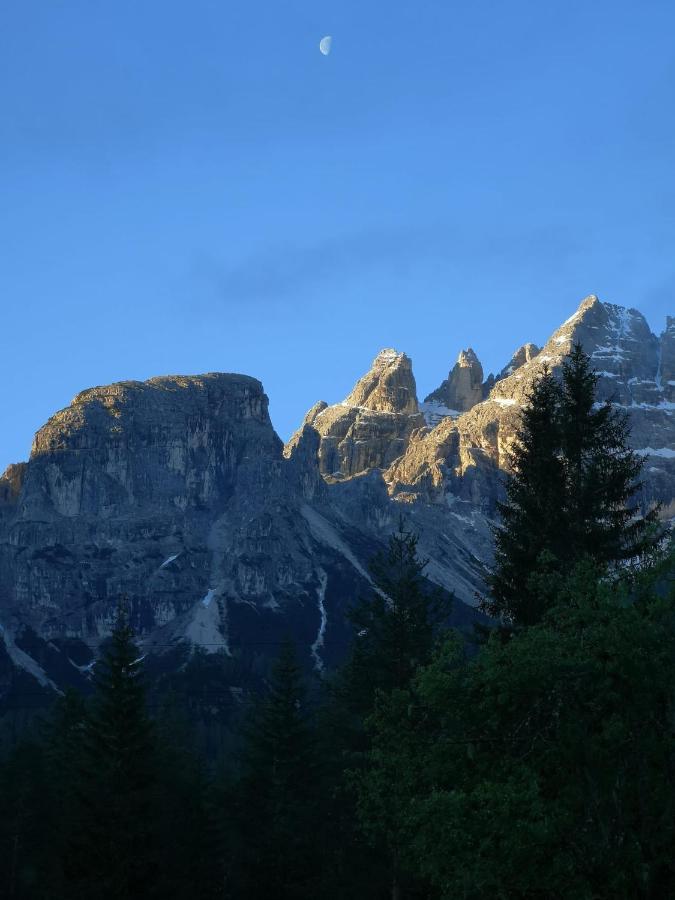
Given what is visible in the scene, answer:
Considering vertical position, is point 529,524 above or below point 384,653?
above

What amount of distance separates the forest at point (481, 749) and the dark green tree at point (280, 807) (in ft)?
0.48

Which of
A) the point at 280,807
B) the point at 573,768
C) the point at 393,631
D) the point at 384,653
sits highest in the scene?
the point at 393,631

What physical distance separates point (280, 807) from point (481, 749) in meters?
43.3

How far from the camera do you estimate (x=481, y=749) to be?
28.5 metres

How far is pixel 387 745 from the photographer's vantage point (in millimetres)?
39500

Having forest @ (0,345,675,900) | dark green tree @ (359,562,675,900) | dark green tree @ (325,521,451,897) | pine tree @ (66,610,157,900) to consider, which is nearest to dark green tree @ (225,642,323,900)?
forest @ (0,345,675,900)

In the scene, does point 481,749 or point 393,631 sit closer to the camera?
point 481,749

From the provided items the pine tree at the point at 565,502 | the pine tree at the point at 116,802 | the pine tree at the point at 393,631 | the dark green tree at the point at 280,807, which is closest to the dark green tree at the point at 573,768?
the pine tree at the point at 565,502

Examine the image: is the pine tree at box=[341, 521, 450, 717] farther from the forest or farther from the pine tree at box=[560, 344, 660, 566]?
the pine tree at box=[560, 344, 660, 566]

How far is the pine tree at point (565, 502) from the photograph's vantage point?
38.4 meters

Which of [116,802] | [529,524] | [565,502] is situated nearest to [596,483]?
[565,502]

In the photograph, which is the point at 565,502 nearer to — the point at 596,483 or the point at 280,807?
the point at 596,483

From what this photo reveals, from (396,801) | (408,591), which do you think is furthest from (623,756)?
(408,591)

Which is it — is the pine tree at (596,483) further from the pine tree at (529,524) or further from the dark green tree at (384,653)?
the dark green tree at (384,653)
